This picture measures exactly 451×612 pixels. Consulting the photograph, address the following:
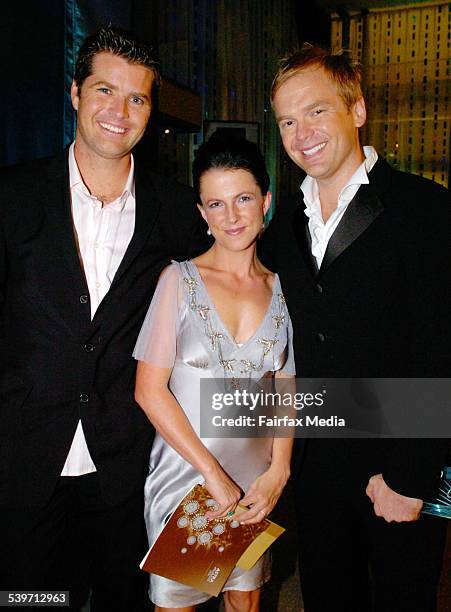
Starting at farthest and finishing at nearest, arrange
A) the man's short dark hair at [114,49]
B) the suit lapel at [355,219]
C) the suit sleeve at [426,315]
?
the man's short dark hair at [114,49] → the suit lapel at [355,219] → the suit sleeve at [426,315]

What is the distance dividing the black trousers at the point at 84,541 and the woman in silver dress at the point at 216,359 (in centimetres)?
12

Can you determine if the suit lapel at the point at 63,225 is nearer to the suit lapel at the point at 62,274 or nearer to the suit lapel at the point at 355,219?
the suit lapel at the point at 62,274

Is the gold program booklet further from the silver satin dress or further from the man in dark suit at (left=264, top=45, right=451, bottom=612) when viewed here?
the man in dark suit at (left=264, top=45, right=451, bottom=612)

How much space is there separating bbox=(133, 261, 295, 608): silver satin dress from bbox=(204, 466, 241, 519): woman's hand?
0.08 metres

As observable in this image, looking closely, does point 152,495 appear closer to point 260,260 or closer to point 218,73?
point 260,260

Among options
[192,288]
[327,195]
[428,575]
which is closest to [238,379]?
[192,288]

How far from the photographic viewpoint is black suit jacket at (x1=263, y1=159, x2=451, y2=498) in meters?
1.44

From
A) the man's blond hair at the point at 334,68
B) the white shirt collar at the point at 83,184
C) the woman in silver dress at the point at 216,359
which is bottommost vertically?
the woman in silver dress at the point at 216,359

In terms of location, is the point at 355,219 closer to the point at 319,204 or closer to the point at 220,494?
the point at 319,204

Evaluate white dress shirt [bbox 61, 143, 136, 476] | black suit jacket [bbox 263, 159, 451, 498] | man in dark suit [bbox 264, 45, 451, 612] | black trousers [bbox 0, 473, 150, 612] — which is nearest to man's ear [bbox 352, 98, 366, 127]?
man in dark suit [bbox 264, 45, 451, 612]

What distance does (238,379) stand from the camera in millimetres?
1661

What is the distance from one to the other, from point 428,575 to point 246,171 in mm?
1163

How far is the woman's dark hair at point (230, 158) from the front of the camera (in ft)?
5.49

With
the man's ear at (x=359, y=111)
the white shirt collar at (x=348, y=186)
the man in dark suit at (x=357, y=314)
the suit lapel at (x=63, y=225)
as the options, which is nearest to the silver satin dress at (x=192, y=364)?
the man in dark suit at (x=357, y=314)
